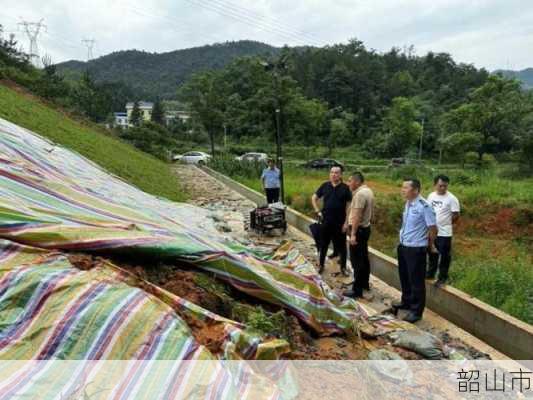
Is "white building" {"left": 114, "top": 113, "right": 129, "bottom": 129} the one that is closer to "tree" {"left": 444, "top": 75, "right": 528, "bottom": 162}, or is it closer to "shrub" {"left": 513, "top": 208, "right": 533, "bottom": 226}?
"tree" {"left": 444, "top": 75, "right": 528, "bottom": 162}

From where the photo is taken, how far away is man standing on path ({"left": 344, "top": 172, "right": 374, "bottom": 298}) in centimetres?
574

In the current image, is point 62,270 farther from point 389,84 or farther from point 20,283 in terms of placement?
point 389,84

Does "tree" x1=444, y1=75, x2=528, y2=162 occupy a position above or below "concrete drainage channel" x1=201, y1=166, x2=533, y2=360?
above

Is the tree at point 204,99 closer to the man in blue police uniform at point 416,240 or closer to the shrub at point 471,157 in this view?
the shrub at point 471,157

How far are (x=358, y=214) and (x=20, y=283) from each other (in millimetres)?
3972

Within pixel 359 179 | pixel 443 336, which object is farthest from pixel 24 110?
pixel 443 336

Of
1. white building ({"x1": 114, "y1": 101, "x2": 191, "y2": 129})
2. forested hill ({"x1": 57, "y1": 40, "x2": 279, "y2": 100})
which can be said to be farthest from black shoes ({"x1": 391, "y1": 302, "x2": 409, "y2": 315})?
forested hill ({"x1": 57, "y1": 40, "x2": 279, "y2": 100})

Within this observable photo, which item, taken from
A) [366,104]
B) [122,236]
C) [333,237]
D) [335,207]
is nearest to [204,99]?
[333,237]

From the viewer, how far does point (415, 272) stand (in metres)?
5.05

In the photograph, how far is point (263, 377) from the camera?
9.27 ft

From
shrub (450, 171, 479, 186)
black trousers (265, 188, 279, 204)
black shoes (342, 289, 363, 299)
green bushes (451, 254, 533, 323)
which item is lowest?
black shoes (342, 289, 363, 299)

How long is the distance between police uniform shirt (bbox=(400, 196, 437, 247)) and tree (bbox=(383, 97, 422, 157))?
45349mm

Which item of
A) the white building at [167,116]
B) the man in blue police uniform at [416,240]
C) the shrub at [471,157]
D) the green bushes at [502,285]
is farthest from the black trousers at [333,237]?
the white building at [167,116]

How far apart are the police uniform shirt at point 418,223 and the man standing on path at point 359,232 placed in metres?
0.74
